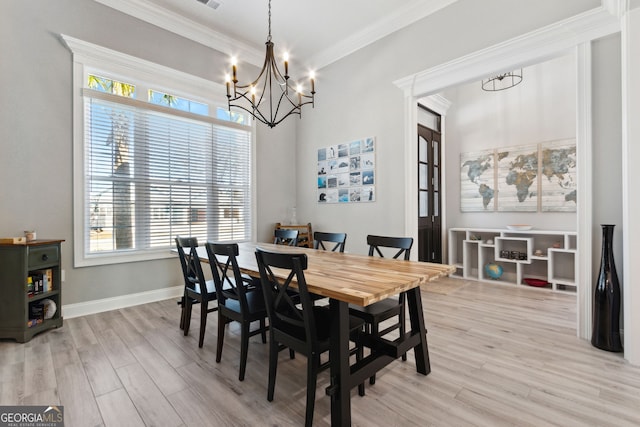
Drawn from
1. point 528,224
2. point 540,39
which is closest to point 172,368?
point 540,39

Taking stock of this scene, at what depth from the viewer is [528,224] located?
14.8 ft

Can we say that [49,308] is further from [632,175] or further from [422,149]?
[422,149]

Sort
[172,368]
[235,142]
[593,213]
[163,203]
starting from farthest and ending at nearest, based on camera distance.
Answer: [235,142] < [163,203] < [593,213] < [172,368]

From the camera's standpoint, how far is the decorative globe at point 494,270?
4473 mm

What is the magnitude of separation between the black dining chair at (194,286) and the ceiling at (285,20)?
9.31 feet

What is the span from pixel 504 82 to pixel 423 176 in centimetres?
198

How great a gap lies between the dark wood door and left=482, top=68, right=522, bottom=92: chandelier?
105 centimetres

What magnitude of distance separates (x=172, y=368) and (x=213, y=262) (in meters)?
0.78

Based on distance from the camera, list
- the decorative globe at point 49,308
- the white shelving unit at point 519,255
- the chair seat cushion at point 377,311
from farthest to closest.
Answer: the white shelving unit at point 519,255 < the decorative globe at point 49,308 < the chair seat cushion at point 377,311

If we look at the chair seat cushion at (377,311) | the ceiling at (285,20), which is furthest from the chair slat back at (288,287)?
the ceiling at (285,20)

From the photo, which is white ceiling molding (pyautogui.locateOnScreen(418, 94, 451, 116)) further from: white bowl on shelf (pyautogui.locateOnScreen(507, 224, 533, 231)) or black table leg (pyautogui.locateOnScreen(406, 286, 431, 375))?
black table leg (pyautogui.locateOnScreen(406, 286, 431, 375))

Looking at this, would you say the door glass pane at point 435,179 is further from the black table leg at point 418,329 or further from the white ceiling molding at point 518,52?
the black table leg at point 418,329

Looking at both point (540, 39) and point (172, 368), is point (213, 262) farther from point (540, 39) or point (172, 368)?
point (540, 39)

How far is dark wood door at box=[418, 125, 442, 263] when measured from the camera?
4.75 metres
